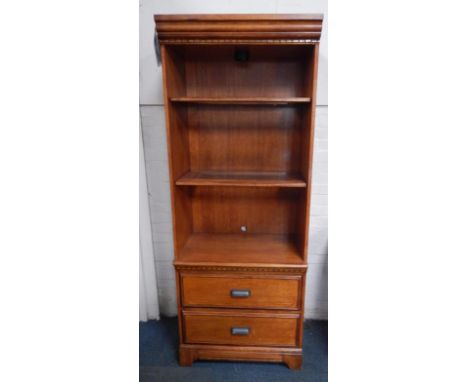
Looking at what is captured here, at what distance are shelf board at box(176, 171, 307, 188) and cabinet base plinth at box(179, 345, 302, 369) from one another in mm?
980

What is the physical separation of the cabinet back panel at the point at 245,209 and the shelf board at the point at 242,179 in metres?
0.12

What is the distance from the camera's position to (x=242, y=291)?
4.92 ft

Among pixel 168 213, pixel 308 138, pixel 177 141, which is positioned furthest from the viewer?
pixel 168 213

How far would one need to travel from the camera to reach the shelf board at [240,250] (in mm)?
1485

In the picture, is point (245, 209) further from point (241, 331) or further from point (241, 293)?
point (241, 331)

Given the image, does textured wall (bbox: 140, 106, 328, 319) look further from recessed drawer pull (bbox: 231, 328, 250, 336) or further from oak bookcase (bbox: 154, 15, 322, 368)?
recessed drawer pull (bbox: 231, 328, 250, 336)

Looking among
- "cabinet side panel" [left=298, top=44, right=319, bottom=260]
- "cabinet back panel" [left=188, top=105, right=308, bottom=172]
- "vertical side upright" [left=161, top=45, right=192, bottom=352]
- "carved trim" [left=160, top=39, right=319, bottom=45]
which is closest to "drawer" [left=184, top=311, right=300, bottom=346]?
"vertical side upright" [left=161, top=45, right=192, bottom=352]

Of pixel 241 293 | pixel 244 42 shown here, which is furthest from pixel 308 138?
pixel 241 293

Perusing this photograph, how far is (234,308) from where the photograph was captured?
1532mm

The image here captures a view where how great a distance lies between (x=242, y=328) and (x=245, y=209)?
0.71 m

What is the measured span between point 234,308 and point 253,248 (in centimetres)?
36

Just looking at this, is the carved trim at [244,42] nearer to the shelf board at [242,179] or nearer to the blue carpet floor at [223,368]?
the shelf board at [242,179]

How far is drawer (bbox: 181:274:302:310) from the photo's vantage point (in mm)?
1485
